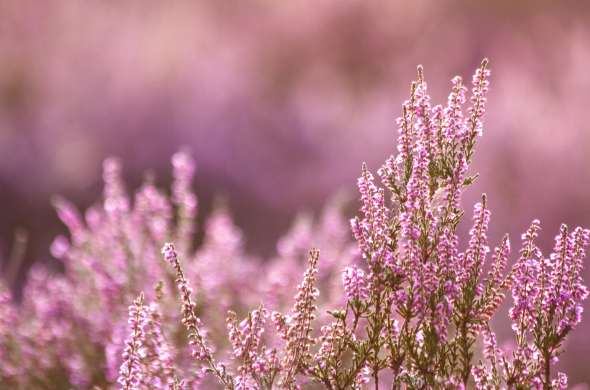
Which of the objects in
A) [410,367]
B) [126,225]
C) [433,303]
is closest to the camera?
[433,303]

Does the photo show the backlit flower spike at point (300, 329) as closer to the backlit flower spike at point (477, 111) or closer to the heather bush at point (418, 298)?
the heather bush at point (418, 298)

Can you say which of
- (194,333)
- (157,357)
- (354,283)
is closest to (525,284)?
(354,283)

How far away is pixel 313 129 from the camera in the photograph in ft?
23.6

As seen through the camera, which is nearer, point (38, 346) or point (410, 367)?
point (410, 367)

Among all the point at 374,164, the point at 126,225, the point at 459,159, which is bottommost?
the point at 459,159

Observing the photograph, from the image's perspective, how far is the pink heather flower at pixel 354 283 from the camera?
238 centimetres

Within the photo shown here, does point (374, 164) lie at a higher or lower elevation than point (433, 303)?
higher

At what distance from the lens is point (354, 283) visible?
7.83 feet

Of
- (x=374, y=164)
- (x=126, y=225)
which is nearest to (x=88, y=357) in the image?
(x=126, y=225)

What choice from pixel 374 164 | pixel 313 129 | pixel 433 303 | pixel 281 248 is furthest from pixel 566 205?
pixel 433 303

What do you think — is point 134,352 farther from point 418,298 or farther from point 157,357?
point 418,298

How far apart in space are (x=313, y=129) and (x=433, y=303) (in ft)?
15.9

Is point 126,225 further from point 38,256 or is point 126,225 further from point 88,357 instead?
point 38,256

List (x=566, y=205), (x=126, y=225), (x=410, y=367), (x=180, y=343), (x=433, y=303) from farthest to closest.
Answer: (x=566, y=205) → (x=126, y=225) → (x=180, y=343) → (x=410, y=367) → (x=433, y=303)
